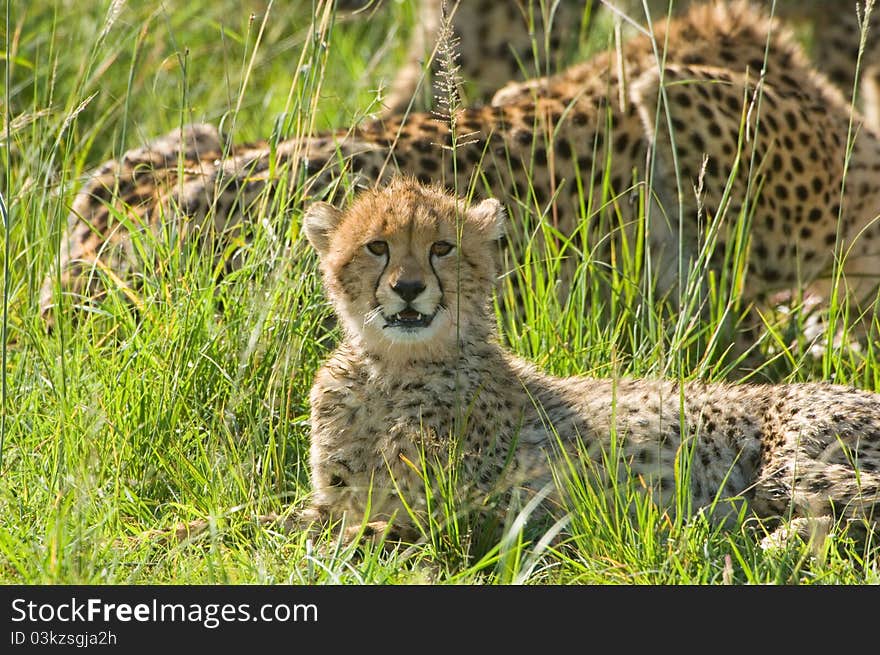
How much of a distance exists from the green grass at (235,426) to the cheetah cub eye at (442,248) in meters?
0.50

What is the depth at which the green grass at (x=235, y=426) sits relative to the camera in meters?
3.26

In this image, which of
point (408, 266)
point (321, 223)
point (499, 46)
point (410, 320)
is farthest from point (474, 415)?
point (499, 46)

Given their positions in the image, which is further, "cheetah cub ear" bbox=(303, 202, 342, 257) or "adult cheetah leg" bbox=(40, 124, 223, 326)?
"adult cheetah leg" bbox=(40, 124, 223, 326)

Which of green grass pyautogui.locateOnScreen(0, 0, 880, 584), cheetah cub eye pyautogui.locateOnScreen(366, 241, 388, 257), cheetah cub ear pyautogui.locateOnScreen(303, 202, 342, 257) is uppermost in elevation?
cheetah cub ear pyautogui.locateOnScreen(303, 202, 342, 257)

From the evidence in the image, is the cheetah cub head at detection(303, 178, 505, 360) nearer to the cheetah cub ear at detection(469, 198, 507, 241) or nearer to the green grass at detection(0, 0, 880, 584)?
the cheetah cub ear at detection(469, 198, 507, 241)

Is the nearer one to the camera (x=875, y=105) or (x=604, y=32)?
(x=875, y=105)

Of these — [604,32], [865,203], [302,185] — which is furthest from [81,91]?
[604,32]

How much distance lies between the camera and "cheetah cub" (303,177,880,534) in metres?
3.58

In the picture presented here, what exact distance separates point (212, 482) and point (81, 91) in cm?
120

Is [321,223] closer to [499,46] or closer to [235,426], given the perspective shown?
[235,426]

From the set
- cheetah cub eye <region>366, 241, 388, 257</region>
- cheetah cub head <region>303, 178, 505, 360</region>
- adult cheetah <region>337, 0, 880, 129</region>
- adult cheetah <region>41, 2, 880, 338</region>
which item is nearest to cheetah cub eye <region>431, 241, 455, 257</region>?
cheetah cub head <region>303, 178, 505, 360</region>

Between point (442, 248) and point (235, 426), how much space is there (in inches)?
30.8

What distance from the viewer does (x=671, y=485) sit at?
3693 mm

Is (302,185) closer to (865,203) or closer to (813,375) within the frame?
(813,375)
